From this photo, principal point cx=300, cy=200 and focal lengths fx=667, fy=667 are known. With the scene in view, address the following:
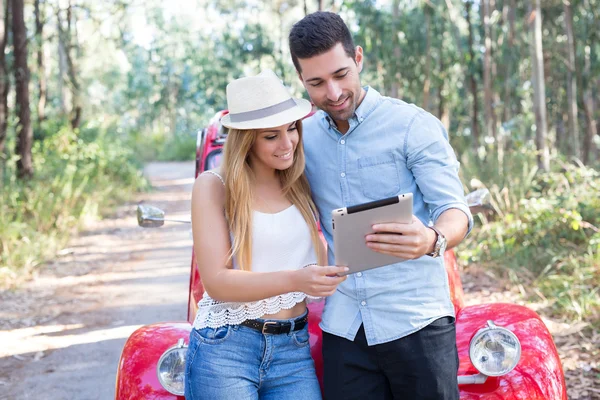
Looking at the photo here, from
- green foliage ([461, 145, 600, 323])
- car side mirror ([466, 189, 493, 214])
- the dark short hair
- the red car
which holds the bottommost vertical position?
green foliage ([461, 145, 600, 323])

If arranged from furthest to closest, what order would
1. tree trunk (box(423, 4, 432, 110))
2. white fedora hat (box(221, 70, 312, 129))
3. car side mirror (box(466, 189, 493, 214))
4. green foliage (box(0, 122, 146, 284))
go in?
tree trunk (box(423, 4, 432, 110))
green foliage (box(0, 122, 146, 284))
car side mirror (box(466, 189, 493, 214))
white fedora hat (box(221, 70, 312, 129))

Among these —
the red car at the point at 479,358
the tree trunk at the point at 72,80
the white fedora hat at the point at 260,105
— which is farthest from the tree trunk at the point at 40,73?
the white fedora hat at the point at 260,105

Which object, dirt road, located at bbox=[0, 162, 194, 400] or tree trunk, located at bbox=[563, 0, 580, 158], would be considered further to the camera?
tree trunk, located at bbox=[563, 0, 580, 158]

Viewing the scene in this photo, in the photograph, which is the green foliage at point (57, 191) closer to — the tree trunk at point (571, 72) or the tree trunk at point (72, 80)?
the tree trunk at point (72, 80)

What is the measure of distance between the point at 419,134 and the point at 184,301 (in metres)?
5.43

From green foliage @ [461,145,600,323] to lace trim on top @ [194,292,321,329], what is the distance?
3674 millimetres

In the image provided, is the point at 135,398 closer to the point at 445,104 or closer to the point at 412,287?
the point at 412,287

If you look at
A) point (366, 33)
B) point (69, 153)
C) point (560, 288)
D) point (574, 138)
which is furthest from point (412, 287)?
point (366, 33)

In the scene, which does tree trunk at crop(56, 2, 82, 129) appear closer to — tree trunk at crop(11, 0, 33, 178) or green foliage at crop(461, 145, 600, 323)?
tree trunk at crop(11, 0, 33, 178)

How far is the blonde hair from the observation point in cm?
257

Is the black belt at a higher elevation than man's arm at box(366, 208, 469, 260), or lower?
lower

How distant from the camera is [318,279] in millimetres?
2330

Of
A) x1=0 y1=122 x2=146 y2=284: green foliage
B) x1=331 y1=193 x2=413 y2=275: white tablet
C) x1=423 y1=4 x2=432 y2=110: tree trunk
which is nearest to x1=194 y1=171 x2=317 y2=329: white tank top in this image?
x1=331 y1=193 x2=413 y2=275: white tablet

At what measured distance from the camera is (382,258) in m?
2.36
